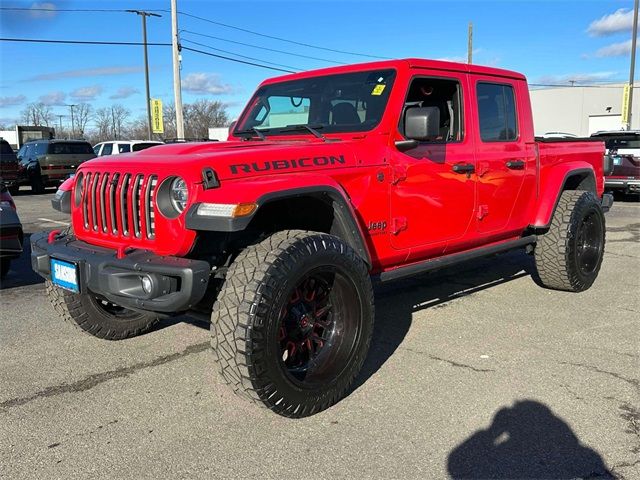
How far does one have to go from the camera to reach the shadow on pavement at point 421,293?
4172mm

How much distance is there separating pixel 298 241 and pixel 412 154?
132 centimetres

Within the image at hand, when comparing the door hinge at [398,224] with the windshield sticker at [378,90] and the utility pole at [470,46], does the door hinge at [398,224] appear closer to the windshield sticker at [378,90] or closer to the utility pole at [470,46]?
the windshield sticker at [378,90]

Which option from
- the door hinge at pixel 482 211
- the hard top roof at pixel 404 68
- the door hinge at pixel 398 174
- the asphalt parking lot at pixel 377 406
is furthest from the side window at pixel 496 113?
the asphalt parking lot at pixel 377 406

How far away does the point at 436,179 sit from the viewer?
4098mm

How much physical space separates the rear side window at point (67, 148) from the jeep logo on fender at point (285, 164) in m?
17.2

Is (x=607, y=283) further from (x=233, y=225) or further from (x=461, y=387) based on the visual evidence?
(x=233, y=225)

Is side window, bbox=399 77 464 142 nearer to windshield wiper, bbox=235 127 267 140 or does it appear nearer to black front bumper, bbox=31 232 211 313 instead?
windshield wiper, bbox=235 127 267 140

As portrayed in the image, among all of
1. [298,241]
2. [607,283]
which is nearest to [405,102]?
[298,241]

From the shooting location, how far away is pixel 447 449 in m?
2.79

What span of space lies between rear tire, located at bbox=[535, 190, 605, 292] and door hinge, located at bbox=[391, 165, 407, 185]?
2.28m

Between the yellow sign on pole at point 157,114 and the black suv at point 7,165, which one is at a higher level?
the yellow sign on pole at point 157,114

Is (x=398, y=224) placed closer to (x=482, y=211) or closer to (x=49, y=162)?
(x=482, y=211)

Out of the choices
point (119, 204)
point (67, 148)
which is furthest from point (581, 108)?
point (119, 204)

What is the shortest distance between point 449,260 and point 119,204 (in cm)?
244
